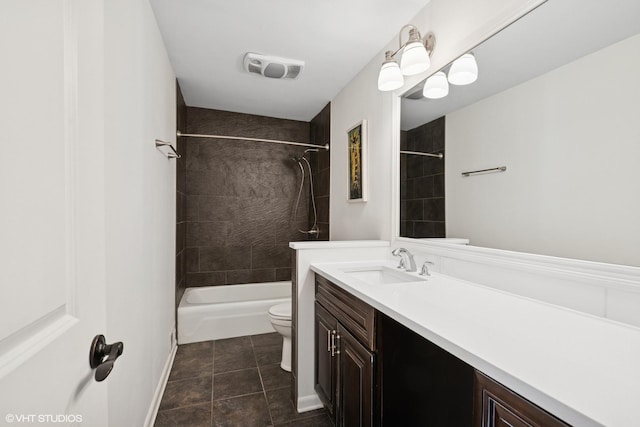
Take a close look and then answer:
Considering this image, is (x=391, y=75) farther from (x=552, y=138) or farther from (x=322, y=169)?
(x=322, y=169)

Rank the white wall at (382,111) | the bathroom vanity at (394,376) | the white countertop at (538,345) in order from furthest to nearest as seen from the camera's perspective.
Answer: the white wall at (382,111) → the bathroom vanity at (394,376) → the white countertop at (538,345)

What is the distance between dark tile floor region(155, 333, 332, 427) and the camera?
5.53ft

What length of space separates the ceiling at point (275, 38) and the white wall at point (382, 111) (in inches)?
5.2

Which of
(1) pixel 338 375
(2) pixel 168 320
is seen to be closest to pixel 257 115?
(2) pixel 168 320

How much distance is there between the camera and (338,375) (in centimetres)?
143

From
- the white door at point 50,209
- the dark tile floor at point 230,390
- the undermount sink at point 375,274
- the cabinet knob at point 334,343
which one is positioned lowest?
the dark tile floor at point 230,390

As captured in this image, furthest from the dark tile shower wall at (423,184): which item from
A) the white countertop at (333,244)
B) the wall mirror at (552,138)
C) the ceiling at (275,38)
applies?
the ceiling at (275,38)

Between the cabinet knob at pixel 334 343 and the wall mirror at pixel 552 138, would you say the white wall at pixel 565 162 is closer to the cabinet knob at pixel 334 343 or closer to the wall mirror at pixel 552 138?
the wall mirror at pixel 552 138

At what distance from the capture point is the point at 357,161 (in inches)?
94.7

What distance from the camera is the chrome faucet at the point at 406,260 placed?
1603 mm

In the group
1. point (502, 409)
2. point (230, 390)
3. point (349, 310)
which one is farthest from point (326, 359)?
point (502, 409)

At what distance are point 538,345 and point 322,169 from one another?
274 centimetres

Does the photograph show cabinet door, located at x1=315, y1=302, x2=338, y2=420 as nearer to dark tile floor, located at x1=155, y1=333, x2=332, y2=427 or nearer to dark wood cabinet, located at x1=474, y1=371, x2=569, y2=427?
dark tile floor, located at x1=155, y1=333, x2=332, y2=427

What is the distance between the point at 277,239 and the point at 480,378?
3040 millimetres
